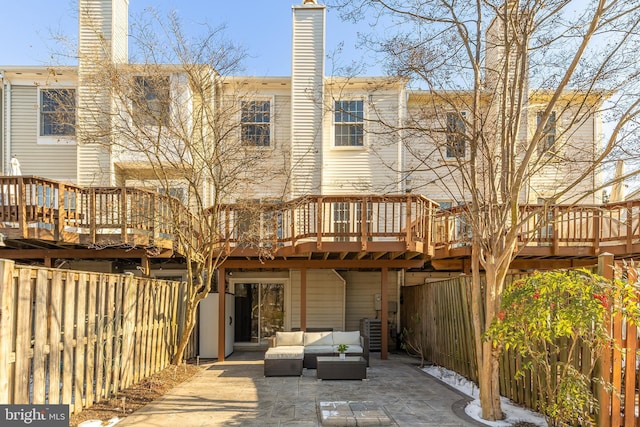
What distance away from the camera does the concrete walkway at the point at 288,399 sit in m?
5.38

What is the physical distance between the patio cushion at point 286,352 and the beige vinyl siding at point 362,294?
3922 millimetres

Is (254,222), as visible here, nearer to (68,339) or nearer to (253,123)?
(253,123)

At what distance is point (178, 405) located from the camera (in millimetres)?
6090

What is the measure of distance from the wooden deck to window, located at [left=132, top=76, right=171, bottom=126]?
5.07 feet

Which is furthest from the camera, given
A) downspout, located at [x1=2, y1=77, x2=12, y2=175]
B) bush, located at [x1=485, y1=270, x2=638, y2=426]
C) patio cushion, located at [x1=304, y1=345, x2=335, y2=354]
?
Answer: downspout, located at [x1=2, y1=77, x2=12, y2=175]

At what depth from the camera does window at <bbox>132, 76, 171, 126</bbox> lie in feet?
25.2

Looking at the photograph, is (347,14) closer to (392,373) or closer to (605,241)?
(392,373)

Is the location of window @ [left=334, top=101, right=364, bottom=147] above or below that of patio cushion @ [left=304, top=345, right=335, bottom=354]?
above

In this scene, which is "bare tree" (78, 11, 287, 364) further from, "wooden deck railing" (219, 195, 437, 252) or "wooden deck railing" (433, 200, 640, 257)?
"wooden deck railing" (433, 200, 640, 257)

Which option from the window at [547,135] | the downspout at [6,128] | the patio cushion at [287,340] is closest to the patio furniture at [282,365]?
the patio cushion at [287,340]

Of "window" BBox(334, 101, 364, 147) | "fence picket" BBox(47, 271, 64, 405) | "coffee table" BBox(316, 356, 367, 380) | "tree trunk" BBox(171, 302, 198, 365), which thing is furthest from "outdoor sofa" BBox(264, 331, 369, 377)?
"window" BBox(334, 101, 364, 147)

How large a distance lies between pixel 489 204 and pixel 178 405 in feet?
16.7

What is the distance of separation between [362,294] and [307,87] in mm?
6191

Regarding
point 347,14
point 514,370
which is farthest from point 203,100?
point 514,370
